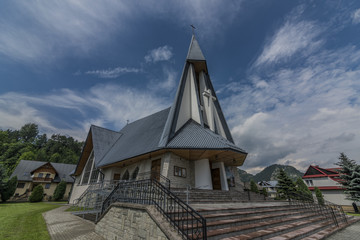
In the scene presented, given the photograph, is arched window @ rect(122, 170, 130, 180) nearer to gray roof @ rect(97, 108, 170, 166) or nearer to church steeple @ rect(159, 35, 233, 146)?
gray roof @ rect(97, 108, 170, 166)

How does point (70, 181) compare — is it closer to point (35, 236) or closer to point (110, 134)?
point (110, 134)

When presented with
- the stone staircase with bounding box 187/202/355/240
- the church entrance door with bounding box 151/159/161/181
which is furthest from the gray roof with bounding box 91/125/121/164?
the stone staircase with bounding box 187/202/355/240

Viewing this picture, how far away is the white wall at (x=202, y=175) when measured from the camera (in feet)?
39.1

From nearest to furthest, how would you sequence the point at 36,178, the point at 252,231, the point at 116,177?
the point at 252,231 < the point at 116,177 < the point at 36,178

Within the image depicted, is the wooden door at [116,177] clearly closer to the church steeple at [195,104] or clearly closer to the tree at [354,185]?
Result: the church steeple at [195,104]

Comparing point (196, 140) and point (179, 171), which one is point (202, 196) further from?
point (196, 140)

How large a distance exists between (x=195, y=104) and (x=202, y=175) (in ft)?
22.0

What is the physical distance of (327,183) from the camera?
1004 inches

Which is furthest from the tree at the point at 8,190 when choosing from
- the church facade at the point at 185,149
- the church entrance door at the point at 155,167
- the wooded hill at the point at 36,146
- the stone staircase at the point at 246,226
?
the wooded hill at the point at 36,146

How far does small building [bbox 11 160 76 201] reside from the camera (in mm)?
26812

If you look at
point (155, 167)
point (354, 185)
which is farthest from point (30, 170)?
point (354, 185)

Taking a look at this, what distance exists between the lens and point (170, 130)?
12.2 m

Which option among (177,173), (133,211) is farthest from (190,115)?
(133,211)

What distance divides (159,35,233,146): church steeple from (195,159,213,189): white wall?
3374 millimetres
